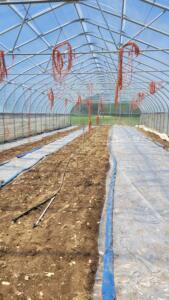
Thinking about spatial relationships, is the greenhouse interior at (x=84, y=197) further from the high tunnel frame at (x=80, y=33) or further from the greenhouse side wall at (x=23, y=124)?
the greenhouse side wall at (x=23, y=124)

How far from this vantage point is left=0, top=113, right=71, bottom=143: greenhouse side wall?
13.8 meters

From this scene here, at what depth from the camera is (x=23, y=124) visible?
55.0 feet

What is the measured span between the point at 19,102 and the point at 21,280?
14.4 meters

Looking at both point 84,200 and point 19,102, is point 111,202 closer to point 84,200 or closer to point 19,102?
point 84,200

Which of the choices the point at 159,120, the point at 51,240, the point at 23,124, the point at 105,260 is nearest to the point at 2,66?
the point at 51,240

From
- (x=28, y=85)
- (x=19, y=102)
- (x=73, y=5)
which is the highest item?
(x=73, y=5)

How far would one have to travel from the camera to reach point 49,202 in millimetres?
4938

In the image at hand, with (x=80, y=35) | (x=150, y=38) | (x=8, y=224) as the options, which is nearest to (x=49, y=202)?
(x=8, y=224)

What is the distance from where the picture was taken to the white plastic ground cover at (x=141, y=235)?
2625 mm

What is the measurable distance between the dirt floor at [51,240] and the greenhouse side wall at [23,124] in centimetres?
796

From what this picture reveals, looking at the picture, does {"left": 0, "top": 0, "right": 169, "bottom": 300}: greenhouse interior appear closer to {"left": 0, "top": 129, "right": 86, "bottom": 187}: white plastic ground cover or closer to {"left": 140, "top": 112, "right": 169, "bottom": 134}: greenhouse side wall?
Answer: {"left": 0, "top": 129, "right": 86, "bottom": 187}: white plastic ground cover

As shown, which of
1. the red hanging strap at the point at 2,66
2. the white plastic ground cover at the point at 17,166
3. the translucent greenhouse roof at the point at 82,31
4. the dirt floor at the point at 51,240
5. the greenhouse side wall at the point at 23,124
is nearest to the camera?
the dirt floor at the point at 51,240

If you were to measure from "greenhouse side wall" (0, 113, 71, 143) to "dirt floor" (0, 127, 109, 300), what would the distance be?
7.96 meters

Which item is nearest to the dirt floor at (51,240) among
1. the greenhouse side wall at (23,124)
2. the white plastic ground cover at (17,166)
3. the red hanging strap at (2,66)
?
the white plastic ground cover at (17,166)
